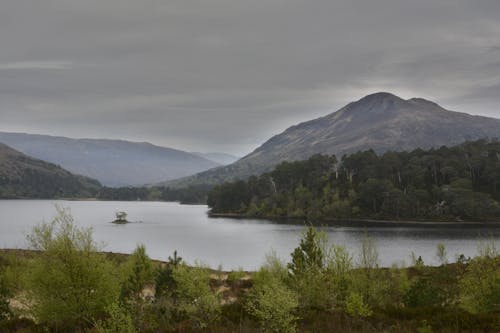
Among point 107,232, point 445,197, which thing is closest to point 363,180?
point 445,197

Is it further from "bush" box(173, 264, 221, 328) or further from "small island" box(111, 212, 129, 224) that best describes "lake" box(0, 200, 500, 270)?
"bush" box(173, 264, 221, 328)

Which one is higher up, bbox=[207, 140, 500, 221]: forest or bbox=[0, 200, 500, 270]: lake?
bbox=[207, 140, 500, 221]: forest

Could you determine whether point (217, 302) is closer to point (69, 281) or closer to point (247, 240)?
point (69, 281)

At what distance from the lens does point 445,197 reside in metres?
166

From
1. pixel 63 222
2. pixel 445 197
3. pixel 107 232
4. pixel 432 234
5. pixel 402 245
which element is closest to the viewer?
pixel 63 222

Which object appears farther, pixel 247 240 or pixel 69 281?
pixel 247 240

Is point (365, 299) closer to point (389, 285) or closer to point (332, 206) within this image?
point (389, 285)

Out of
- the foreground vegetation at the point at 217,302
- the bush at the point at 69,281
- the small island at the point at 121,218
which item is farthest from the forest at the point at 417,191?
the bush at the point at 69,281

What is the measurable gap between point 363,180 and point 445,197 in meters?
36.7

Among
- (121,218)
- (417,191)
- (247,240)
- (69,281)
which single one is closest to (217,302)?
(69,281)

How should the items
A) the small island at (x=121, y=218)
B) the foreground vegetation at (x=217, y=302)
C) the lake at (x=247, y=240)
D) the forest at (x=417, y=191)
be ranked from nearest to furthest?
1. the foreground vegetation at (x=217, y=302)
2. the lake at (x=247, y=240)
3. the forest at (x=417, y=191)
4. the small island at (x=121, y=218)

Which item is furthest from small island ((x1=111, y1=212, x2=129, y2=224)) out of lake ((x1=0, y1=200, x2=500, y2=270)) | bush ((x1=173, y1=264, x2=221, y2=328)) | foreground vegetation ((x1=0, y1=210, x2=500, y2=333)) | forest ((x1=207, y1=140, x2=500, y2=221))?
bush ((x1=173, y1=264, x2=221, y2=328))

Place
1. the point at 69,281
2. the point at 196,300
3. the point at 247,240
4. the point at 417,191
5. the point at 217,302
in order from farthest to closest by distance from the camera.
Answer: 1. the point at 417,191
2. the point at 247,240
3. the point at 196,300
4. the point at 217,302
5. the point at 69,281

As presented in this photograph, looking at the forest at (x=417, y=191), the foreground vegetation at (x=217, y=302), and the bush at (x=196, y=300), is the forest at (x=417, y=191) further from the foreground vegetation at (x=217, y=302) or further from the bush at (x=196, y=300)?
the bush at (x=196, y=300)
